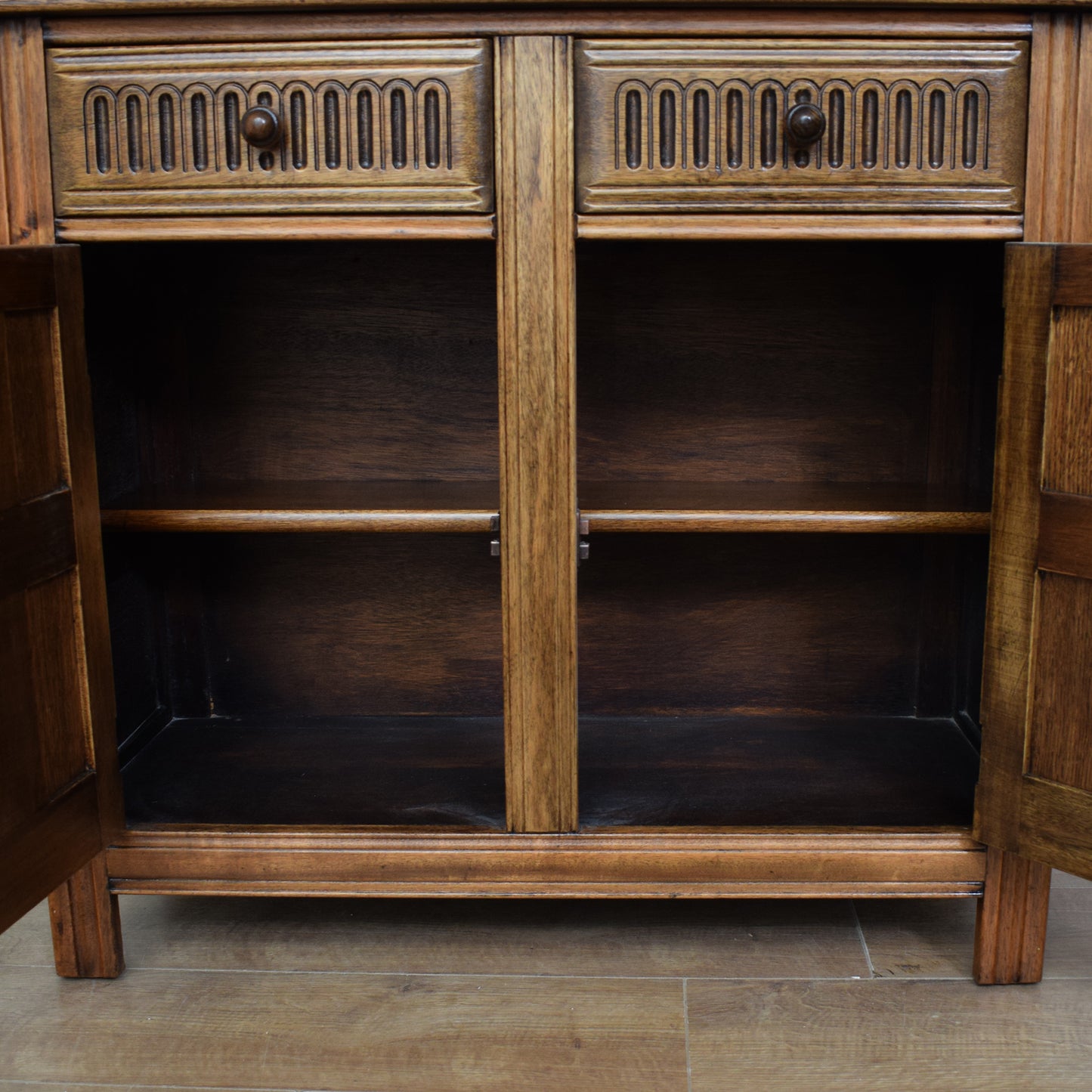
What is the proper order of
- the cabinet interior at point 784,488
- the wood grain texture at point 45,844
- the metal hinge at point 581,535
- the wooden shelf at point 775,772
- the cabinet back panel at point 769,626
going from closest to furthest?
1. the wood grain texture at point 45,844
2. the metal hinge at point 581,535
3. the wooden shelf at point 775,772
4. the cabinet interior at point 784,488
5. the cabinet back panel at point 769,626

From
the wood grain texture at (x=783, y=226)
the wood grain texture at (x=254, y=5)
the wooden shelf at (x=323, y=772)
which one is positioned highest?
the wood grain texture at (x=254, y=5)

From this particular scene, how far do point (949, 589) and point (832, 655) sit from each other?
0.68 feet

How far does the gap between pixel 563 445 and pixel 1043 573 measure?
543 mm

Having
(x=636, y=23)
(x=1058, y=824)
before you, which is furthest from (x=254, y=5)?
(x=1058, y=824)

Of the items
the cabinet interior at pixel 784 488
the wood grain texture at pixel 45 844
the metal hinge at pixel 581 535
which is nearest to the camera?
the wood grain texture at pixel 45 844

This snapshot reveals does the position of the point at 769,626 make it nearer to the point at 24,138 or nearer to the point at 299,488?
the point at 299,488

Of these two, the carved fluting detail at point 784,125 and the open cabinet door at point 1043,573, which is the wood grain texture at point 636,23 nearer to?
the carved fluting detail at point 784,125

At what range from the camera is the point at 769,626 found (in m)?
1.89

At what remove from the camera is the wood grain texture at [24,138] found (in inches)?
51.3

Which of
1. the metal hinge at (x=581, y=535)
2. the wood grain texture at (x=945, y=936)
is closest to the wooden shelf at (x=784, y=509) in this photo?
the metal hinge at (x=581, y=535)

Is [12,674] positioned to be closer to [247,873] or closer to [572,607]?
[247,873]

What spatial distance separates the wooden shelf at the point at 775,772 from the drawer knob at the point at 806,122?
0.79 m

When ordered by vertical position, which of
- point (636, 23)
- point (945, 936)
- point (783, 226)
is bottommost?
point (945, 936)

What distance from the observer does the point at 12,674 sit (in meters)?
1.24
